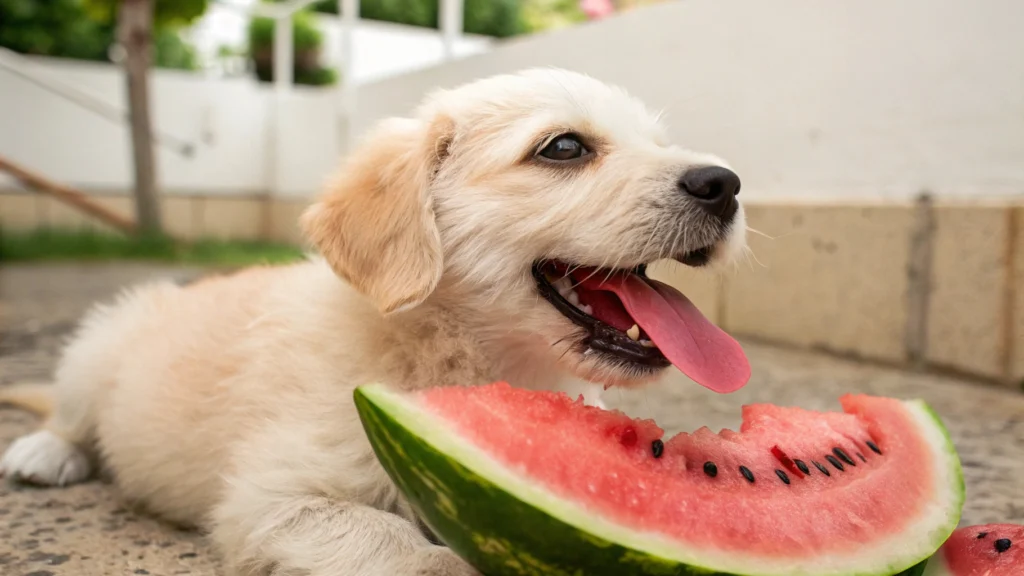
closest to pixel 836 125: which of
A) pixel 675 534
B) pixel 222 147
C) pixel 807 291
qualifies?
pixel 807 291

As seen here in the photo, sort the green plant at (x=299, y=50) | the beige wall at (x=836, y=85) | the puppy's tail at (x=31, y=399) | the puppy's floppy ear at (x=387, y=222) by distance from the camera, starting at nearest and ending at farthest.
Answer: the puppy's floppy ear at (x=387, y=222) → the puppy's tail at (x=31, y=399) → the beige wall at (x=836, y=85) → the green plant at (x=299, y=50)

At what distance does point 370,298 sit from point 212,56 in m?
19.7

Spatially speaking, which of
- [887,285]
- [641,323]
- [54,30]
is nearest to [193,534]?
[641,323]

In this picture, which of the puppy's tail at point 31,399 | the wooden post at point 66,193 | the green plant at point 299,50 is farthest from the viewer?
the green plant at point 299,50

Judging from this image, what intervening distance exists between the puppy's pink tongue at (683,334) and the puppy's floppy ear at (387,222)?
1.53 ft

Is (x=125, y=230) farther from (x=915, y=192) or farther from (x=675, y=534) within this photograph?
(x=675, y=534)

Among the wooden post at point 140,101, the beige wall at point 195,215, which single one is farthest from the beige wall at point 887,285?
the beige wall at point 195,215

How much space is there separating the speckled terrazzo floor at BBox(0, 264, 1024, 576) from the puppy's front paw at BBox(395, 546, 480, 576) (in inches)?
23.5

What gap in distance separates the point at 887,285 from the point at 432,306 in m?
3.39

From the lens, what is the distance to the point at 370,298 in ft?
6.43

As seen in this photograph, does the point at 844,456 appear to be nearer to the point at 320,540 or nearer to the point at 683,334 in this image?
the point at 683,334

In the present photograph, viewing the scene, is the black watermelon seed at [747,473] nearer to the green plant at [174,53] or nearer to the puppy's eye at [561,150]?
the puppy's eye at [561,150]

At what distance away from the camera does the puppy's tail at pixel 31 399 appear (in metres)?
3.38

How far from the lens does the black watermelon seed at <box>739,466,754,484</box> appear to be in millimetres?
1555
